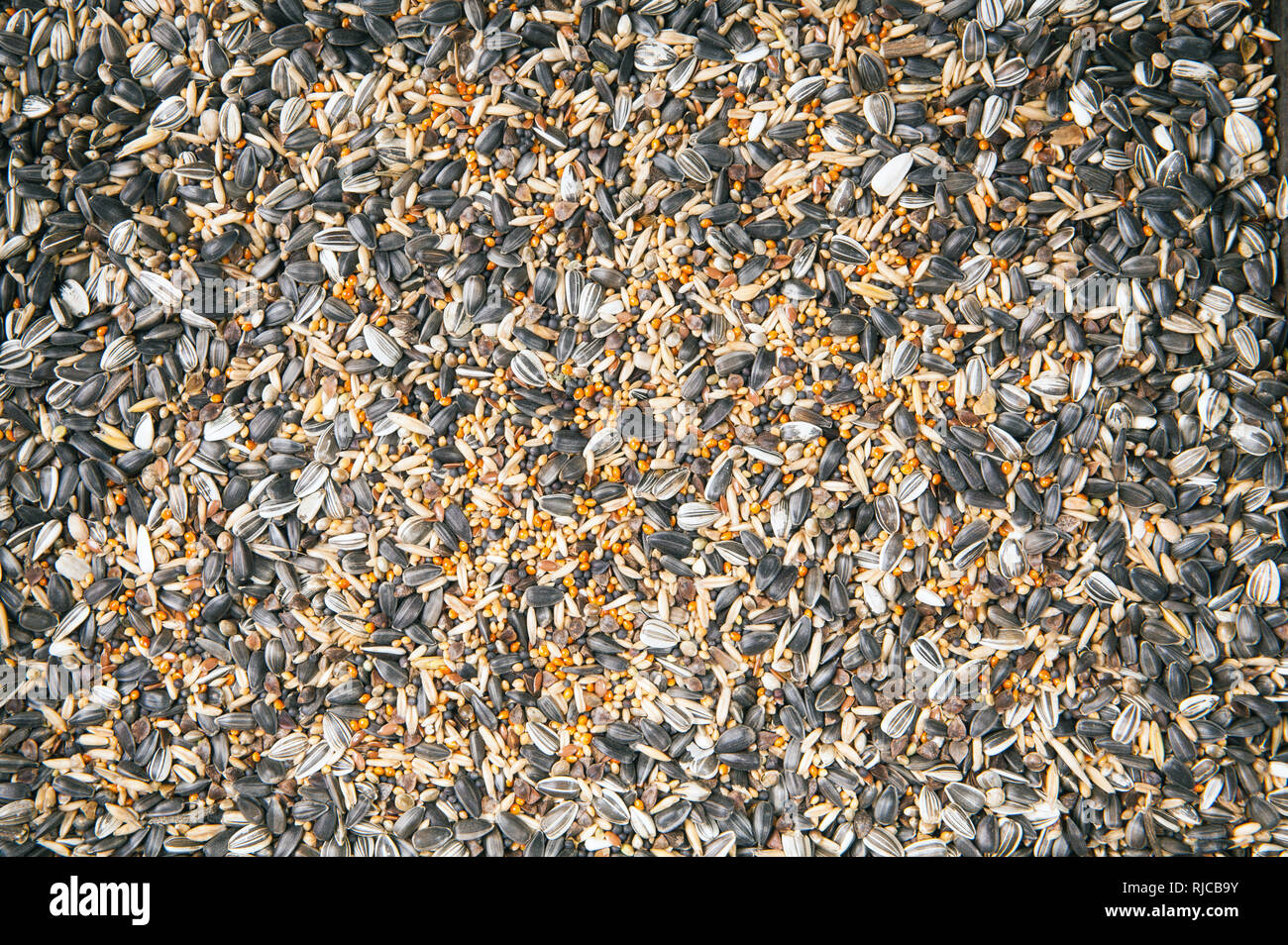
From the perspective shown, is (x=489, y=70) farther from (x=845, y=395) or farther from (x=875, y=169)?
(x=845, y=395)

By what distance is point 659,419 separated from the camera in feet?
3.60

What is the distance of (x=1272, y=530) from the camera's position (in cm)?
109

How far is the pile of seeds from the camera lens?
3.55 ft

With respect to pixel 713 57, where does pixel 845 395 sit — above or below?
below

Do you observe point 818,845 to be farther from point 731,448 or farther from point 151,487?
point 151,487

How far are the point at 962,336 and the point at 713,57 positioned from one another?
1.77 feet

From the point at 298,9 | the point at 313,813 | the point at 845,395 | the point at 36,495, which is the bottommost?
the point at 313,813

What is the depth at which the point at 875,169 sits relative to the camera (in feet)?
3.55

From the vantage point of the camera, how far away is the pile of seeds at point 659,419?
42.6 inches

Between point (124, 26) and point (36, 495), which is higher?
point (124, 26)

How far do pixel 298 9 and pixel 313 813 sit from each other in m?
1.18

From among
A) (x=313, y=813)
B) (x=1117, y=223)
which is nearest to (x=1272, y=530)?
(x=1117, y=223)

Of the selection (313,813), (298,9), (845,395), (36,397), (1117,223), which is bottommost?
(313,813)

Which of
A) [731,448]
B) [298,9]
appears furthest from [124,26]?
[731,448]
